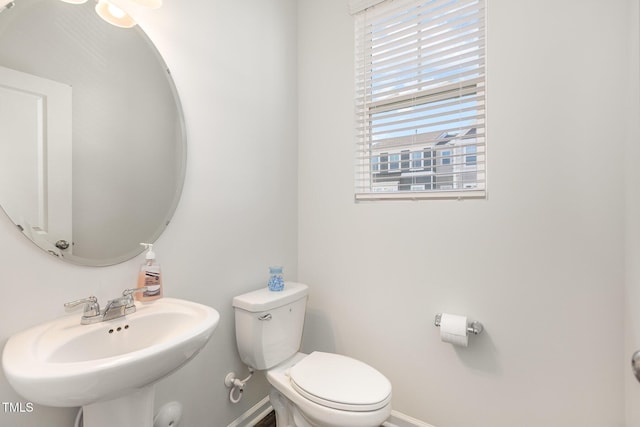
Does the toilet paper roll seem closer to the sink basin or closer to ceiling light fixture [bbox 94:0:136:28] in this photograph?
the sink basin

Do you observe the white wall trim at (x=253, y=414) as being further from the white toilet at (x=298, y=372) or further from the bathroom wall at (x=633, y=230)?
the bathroom wall at (x=633, y=230)

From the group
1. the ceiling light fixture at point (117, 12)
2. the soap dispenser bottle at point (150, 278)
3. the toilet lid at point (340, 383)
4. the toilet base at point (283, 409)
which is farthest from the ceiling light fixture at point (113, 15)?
the toilet base at point (283, 409)

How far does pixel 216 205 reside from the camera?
141 cm

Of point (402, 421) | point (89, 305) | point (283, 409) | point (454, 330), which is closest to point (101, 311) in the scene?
point (89, 305)

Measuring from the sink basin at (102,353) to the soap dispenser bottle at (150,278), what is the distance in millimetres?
32

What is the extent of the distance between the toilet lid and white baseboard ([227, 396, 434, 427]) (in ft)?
1.58

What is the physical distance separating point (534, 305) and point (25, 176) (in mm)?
1883

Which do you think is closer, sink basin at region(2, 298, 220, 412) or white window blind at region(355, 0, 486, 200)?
sink basin at region(2, 298, 220, 412)

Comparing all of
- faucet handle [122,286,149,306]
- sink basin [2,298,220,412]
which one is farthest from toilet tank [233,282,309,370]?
faucet handle [122,286,149,306]

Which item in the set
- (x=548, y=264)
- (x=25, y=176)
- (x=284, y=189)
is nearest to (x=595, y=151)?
(x=548, y=264)

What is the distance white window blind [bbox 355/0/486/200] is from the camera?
54.2 inches

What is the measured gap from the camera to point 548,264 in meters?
1.21

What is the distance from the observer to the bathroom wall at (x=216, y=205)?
3.01 ft

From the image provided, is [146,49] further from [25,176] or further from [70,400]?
[70,400]
